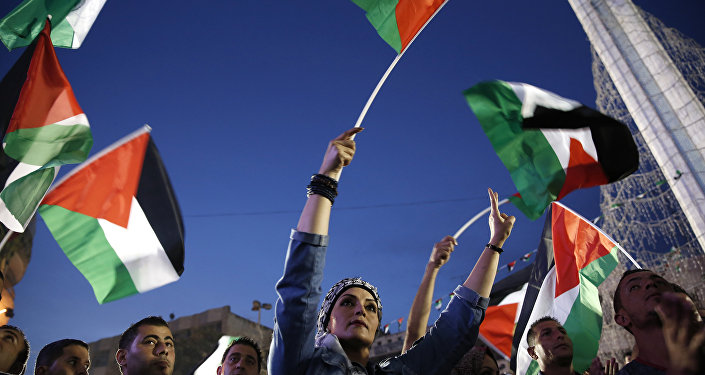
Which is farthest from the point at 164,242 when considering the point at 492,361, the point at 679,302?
the point at 679,302

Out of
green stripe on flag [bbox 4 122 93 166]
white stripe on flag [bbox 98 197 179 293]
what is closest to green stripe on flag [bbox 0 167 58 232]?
green stripe on flag [bbox 4 122 93 166]

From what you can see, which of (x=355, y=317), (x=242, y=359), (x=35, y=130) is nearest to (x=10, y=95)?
(x=35, y=130)

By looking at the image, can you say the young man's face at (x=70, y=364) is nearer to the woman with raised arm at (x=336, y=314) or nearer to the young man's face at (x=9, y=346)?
the young man's face at (x=9, y=346)

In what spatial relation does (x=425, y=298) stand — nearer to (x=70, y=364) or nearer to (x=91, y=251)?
(x=70, y=364)

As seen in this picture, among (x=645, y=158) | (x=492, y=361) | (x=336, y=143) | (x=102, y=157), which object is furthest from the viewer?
(x=645, y=158)

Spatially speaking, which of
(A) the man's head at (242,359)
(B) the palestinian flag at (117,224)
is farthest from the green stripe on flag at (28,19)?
(A) the man's head at (242,359)

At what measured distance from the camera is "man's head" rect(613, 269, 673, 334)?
9.26 ft

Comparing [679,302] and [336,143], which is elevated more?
[336,143]

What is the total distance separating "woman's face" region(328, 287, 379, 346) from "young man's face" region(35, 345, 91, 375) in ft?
8.88

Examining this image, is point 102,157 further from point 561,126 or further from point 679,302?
point 679,302

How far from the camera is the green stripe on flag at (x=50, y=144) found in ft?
15.7

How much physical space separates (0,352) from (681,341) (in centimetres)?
439

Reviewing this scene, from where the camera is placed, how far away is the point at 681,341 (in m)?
1.65

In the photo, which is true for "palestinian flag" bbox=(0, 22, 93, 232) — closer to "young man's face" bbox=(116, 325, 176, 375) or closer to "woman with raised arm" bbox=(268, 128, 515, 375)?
"young man's face" bbox=(116, 325, 176, 375)
